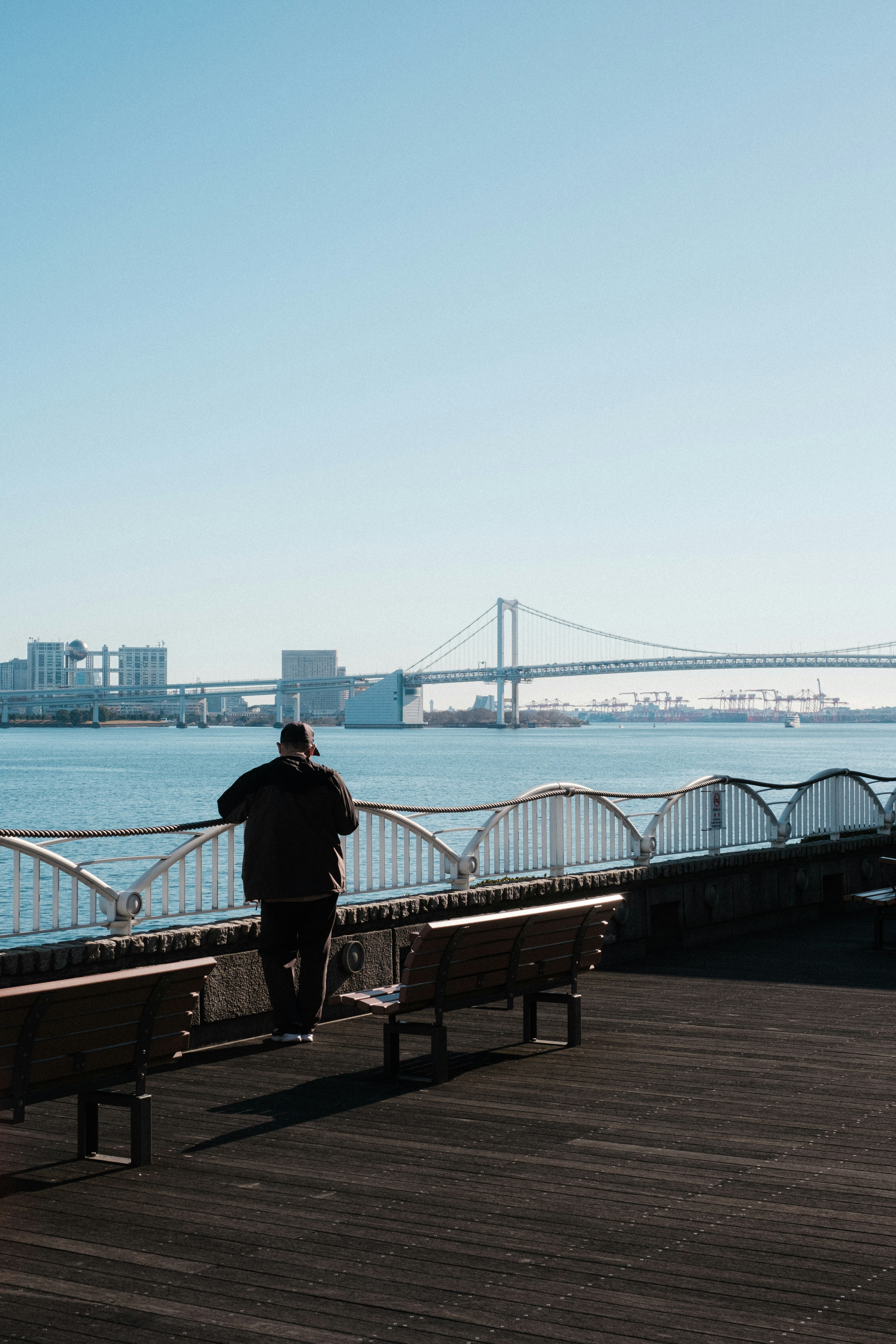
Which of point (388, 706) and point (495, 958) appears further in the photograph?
point (388, 706)

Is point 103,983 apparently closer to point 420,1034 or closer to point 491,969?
point 420,1034

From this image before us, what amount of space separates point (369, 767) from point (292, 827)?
6919cm

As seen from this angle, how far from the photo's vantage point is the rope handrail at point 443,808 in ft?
21.7

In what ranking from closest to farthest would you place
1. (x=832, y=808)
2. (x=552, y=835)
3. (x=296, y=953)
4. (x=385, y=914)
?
(x=296, y=953) < (x=385, y=914) < (x=552, y=835) < (x=832, y=808)

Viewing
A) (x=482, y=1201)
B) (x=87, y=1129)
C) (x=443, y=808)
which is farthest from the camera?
(x=443, y=808)

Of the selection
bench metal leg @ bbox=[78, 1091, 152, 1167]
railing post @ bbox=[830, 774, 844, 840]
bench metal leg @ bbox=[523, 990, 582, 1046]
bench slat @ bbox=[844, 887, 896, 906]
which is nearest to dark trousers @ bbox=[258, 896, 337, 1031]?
bench metal leg @ bbox=[523, 990, 582, 1046]


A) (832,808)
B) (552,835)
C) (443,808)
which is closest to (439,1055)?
(443,808)

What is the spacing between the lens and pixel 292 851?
634 cm

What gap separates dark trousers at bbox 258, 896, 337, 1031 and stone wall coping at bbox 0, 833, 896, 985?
1.25 feet

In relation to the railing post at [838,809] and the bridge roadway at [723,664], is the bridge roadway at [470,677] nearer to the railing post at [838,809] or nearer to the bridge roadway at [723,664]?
the bridge roadway at [723,664]

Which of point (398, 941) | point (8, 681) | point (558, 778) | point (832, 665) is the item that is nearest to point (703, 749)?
point (832, 665)

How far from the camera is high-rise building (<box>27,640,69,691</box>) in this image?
126 metres

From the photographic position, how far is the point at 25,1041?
171 inches

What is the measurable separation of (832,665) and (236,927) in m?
80.1
